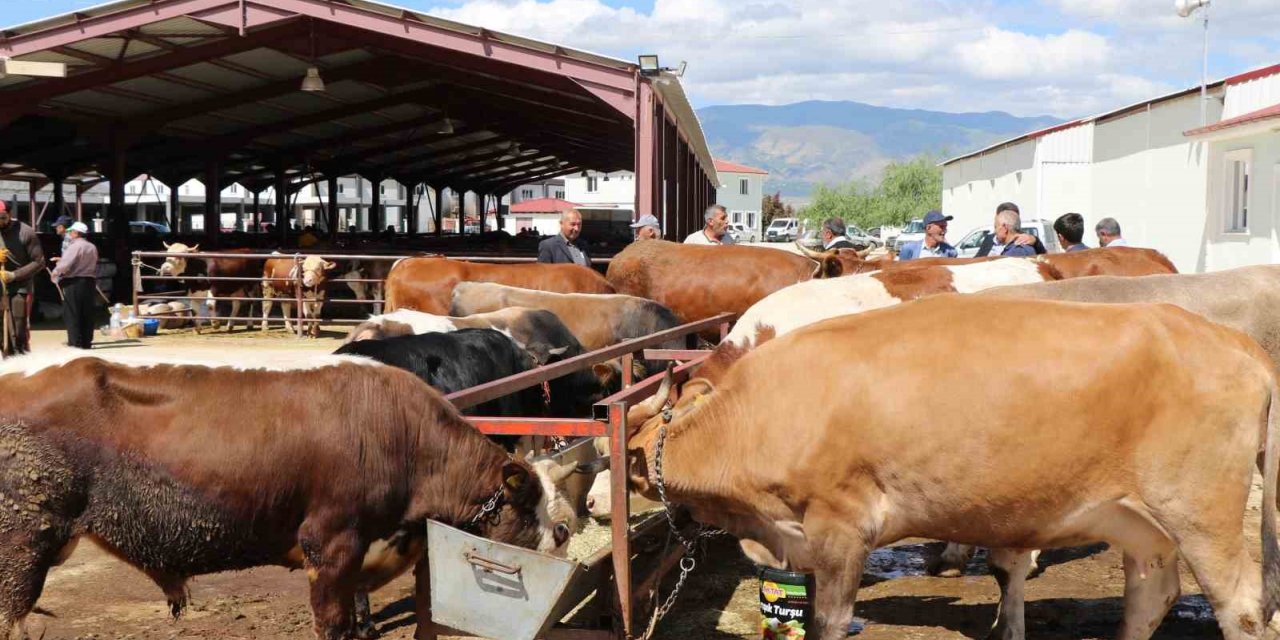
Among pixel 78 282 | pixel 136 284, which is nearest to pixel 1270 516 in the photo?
pixel 78 282

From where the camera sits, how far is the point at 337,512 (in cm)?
438

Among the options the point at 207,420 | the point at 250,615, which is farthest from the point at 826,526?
the point at 250,615

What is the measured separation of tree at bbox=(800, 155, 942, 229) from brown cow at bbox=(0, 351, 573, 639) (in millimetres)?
95045

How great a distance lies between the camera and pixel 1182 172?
2314 cm

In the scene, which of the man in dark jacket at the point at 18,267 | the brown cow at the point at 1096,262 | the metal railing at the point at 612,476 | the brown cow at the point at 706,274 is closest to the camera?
the metal railing at the point at 612,476

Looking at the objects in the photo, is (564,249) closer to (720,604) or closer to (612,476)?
(720,604)

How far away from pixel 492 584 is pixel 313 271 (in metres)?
15.6

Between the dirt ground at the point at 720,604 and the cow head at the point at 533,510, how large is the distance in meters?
1.01

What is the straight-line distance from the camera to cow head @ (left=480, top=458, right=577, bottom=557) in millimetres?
4742

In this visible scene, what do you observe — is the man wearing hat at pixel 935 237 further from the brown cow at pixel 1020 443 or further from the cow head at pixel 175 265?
the cow head at pixel 175 265

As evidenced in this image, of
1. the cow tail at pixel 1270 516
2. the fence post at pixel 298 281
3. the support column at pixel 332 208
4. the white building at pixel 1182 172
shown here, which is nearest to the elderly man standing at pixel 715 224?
the cow tail at pixel 1270 516

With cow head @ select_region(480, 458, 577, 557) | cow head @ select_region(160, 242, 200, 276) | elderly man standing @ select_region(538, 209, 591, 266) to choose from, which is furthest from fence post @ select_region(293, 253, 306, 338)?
cow head @ select_region(480, 458, 577, 557)

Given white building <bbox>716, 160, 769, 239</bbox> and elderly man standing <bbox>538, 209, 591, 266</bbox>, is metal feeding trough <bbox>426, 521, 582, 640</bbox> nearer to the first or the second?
elderly man standing <bbox>538, 209, 591, 266</bbox>

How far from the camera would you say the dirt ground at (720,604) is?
5742 millimetres
